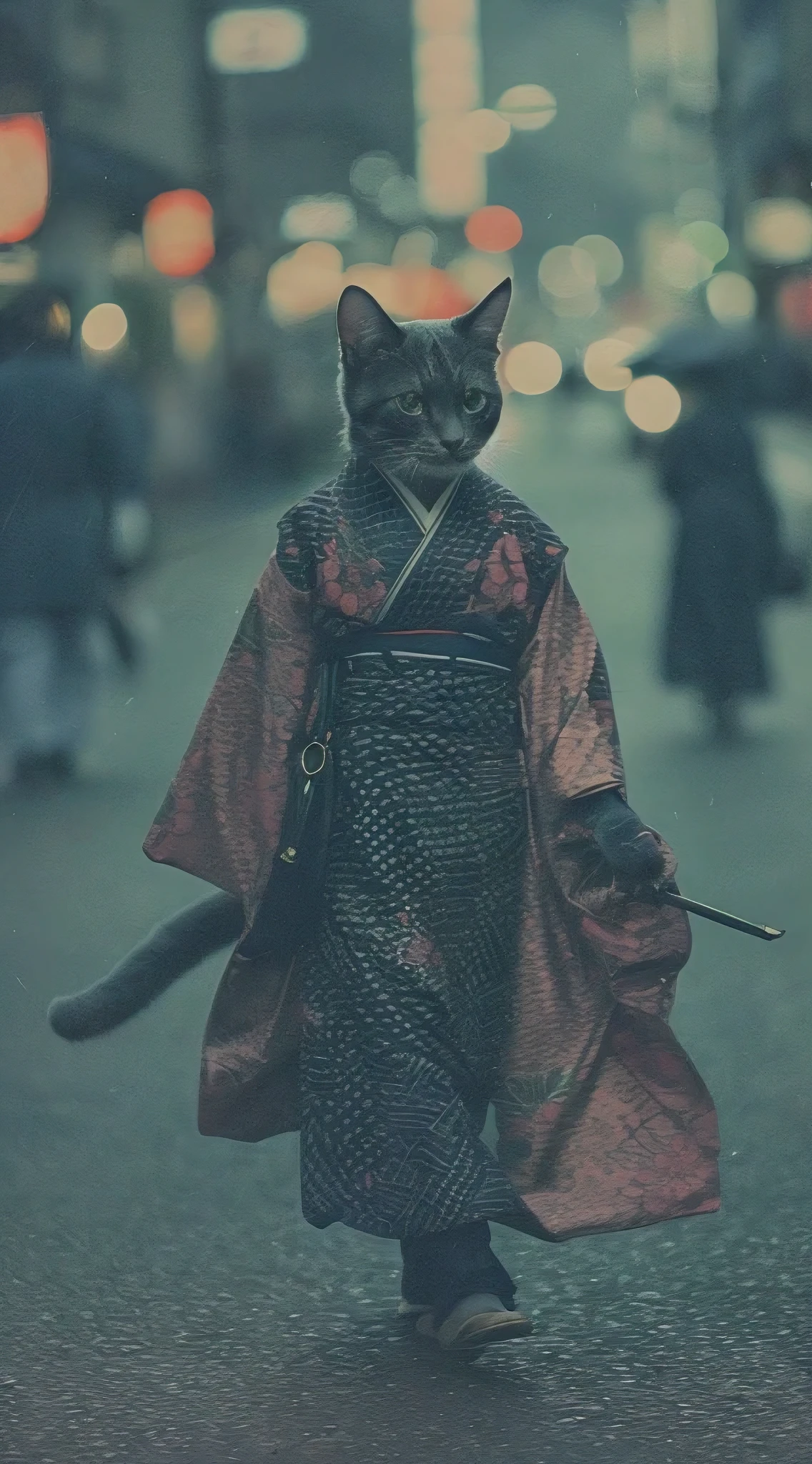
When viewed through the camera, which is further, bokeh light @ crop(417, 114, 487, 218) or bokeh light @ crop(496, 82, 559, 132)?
bokeh light @ crop(417, 114, 487, 218)

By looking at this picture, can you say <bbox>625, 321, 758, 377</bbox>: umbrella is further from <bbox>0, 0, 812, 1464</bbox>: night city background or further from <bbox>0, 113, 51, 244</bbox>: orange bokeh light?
<bbox>0, 113, 51, 244</bbox>: orange bokeh light

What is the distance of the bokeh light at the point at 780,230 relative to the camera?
14.0 feet

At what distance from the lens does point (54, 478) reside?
4406mm

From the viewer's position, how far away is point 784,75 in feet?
13.9

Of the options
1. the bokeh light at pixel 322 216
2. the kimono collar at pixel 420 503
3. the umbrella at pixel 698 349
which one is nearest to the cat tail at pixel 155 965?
the kimono collar at pixel 420 503

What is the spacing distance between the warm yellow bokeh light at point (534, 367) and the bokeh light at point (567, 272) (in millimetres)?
132

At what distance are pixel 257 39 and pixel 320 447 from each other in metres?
0.78

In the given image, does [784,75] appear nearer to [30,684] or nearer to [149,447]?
[149,447]

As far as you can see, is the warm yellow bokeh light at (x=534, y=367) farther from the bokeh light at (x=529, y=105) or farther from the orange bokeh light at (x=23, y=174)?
the orange bokeh light at (x=23, y=174)

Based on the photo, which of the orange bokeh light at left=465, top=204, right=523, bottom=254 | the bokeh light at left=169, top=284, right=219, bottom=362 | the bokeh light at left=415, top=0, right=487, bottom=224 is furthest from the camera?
the bokeh light at left=169, top=284, right=219, bottom=362

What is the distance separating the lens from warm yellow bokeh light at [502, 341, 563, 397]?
13.7ft

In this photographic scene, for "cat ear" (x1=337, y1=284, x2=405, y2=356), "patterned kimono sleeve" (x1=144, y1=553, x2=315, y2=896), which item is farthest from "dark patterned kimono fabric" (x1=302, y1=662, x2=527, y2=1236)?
"cat ear" (x1=337, y1=284, x2=405, y2=356)

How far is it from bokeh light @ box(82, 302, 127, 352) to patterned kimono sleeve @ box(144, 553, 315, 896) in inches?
43.0

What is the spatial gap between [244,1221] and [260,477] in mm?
1472
